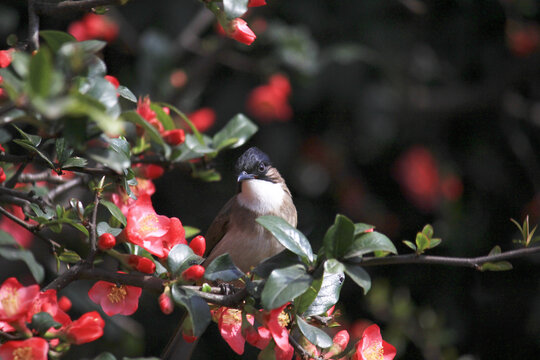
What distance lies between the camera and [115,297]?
1.90 metres

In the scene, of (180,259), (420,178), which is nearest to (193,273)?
(180,259)

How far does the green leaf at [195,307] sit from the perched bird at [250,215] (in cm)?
118

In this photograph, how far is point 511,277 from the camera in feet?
14.0

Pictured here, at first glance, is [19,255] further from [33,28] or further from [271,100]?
[271,100]

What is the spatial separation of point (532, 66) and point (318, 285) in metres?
3.66

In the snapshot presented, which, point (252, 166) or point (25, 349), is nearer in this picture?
point (25, 349)

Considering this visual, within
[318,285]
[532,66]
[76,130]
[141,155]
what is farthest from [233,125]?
[532,66]

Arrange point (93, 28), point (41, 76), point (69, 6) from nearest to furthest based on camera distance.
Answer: point (41, 76) → point (69, 6) → point (93, 28)

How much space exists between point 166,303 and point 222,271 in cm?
18

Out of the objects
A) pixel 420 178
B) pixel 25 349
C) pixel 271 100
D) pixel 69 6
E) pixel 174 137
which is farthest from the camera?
pixel 420 178

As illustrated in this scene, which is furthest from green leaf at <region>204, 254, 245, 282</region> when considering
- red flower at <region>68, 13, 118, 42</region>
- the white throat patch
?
red flower at <region>68, 13, 118, 42</region>

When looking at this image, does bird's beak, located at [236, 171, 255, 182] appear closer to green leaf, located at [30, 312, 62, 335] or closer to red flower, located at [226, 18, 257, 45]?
red flower, located at [226, 18, 257, 45]

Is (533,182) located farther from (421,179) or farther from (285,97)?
(285,97)

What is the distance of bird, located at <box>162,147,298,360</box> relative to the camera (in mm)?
2824
